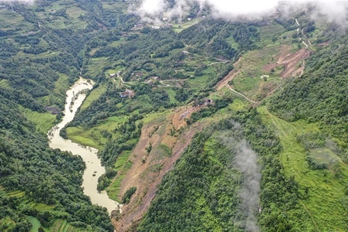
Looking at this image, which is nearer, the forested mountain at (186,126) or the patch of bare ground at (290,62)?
the forested mountain at (186,126)

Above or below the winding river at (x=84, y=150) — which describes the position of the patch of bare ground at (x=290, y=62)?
above

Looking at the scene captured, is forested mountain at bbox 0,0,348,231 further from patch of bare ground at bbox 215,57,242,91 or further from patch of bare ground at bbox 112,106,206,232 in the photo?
patch of bare ground at bbox 215,57,242,91

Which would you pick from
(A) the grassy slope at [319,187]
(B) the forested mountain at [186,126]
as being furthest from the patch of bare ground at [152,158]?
(A) the grassy slope at [319,187]

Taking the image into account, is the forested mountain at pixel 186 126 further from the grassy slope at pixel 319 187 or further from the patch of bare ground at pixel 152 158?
the patch of bare ground at pixel 152 158

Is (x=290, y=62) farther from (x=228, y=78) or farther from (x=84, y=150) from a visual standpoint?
(x=84, y=150)

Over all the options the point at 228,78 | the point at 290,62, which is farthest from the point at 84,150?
the point at 290,62

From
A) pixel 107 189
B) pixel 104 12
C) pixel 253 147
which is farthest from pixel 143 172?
pixel 104 12

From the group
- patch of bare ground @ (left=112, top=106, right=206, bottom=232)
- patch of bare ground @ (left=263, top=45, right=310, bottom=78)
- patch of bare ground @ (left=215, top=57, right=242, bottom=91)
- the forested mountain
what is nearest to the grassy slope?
the forested mountain

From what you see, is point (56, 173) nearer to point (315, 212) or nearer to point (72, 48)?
point (315, 212)
